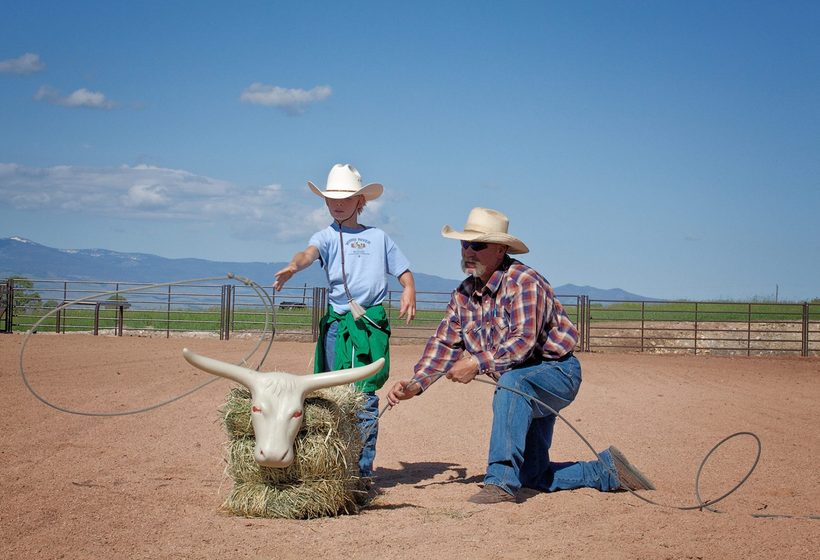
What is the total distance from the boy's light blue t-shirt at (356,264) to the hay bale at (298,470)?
99 centimetres

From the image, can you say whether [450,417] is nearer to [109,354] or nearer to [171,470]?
[171,470]

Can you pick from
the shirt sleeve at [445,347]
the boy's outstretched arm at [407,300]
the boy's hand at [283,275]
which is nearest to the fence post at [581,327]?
the boy's outstretched arm at [407,300]

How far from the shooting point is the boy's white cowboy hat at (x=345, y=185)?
5723 mm

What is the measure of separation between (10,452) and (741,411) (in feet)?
25.8

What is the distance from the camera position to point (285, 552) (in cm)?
394

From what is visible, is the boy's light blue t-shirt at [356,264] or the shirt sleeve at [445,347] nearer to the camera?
the shirt sleeve at [445,347]

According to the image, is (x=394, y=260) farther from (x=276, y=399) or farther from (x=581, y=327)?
(x=581, y=327)

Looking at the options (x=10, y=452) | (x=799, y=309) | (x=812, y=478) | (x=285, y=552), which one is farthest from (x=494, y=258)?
(x=799, y=309)

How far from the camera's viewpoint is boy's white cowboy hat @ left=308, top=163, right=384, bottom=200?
5723 millimetres

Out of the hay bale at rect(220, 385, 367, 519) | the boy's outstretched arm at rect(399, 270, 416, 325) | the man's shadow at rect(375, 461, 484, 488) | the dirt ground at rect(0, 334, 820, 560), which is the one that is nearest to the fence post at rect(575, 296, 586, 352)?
the dirt ground at rect(0, 334, 820, 560)

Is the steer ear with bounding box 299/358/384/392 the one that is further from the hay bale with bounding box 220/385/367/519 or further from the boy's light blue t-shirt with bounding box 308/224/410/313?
the boy's light blue t-shirt with bounding box 308/224/410/313

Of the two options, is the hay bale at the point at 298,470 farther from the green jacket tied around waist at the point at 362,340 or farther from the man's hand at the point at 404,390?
the green jacket tied around waist at the point at 362,340

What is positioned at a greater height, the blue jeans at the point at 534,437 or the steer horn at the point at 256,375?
the steer horn at the point at 256,375

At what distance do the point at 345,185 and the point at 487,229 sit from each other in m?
0.99
